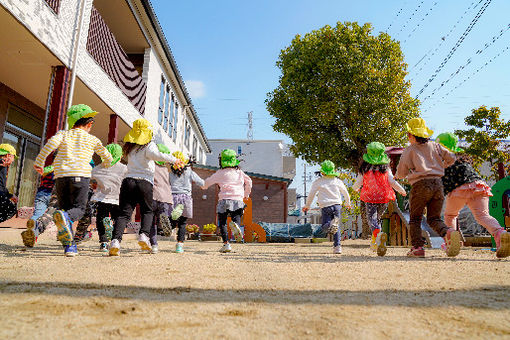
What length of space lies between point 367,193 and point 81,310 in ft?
17.5

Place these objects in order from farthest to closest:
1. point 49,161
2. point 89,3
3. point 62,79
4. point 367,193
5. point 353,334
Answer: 1. point 89,3
2. point 62,79
3. point 49,161
4. point 367,193
5. point 353,334

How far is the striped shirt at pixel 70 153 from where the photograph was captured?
161 inches

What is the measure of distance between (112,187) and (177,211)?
116cm

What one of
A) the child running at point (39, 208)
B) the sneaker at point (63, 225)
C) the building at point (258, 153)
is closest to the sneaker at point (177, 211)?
the sneaker at point (63, 225)

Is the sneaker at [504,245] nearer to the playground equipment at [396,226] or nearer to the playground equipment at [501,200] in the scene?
the playground equipment at [501,200]

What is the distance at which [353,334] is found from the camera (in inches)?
50.8

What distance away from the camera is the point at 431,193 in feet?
15.3

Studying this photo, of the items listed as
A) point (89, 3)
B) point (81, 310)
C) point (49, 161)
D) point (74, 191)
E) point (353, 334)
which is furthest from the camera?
point (89, 3)

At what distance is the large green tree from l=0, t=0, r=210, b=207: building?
20.9ft

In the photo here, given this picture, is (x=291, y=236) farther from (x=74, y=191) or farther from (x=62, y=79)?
(x=74, y=191)

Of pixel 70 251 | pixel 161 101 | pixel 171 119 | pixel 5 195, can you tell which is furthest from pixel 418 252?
pixel 171 119

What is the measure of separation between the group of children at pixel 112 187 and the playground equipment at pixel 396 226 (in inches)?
209

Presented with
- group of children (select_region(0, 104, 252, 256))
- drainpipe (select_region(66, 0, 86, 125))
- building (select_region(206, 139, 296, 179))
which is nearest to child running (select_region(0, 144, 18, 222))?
group of children (select_region(0, 104, 252, 256))

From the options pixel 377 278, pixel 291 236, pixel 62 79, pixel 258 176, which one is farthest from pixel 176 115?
pixel 377 278
